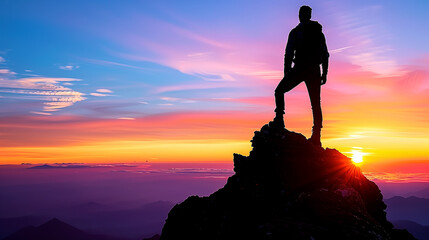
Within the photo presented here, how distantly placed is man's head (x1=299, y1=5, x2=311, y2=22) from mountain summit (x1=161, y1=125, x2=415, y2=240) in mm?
4838

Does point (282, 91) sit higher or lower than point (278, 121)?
higher

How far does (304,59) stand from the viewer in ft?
46.5

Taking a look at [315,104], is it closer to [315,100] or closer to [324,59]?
[315,100]

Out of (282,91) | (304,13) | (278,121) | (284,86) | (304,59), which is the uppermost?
(304,13)

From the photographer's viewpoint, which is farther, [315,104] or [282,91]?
[315,104]

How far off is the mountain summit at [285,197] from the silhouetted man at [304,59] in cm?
191

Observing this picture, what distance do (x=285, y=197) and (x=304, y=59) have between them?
19.6 feet

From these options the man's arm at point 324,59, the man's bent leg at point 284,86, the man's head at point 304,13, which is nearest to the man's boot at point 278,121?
the man's bent leg at point 284,86

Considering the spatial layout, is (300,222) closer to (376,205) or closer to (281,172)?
(281,172)

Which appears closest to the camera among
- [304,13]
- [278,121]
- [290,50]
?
[290,50]

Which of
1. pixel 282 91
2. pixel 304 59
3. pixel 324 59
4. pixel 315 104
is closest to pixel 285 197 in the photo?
pixel 282 91

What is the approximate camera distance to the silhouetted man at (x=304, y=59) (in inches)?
547

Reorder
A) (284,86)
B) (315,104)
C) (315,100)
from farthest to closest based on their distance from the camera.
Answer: (315,104)
(315,100)
(284,86)

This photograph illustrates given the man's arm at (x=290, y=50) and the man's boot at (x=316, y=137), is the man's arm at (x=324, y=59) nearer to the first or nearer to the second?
the man's arm at (x=290, y=50)
